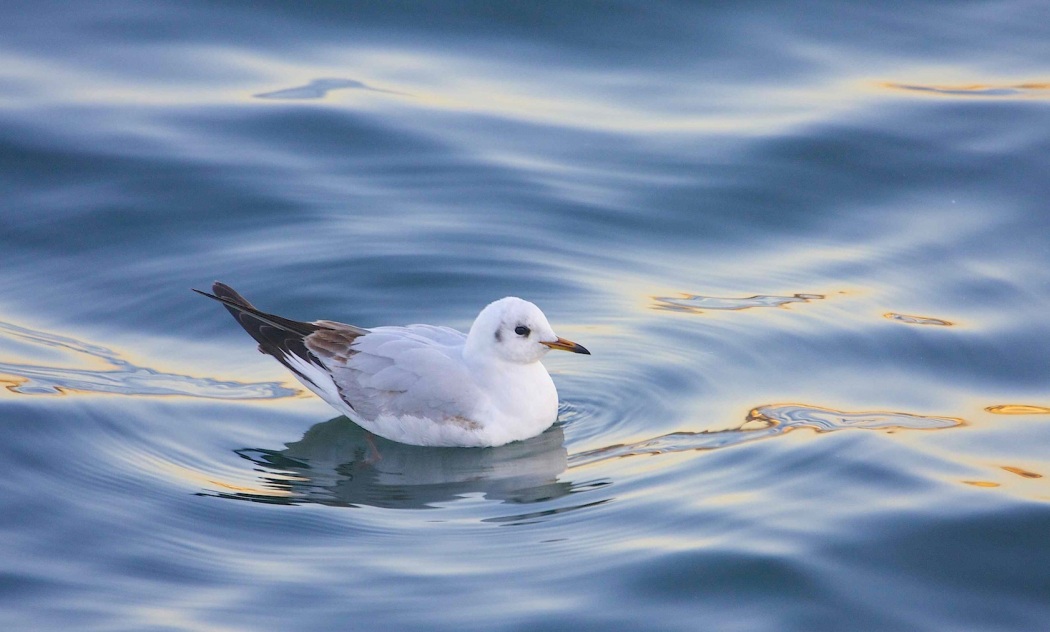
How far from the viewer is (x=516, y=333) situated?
8.18 meters

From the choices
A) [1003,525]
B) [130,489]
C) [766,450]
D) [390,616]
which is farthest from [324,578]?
[1003,525]

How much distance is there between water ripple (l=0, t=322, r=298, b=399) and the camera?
8.49 metres

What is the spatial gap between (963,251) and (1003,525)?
3.62m

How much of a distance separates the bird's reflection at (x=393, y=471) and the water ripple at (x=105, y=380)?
0.61 m

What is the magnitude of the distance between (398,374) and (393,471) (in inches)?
23.7

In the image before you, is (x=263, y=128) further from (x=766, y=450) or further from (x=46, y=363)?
(x=766, y=450)

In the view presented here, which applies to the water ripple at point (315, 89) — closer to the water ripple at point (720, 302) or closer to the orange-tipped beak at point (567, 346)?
the water ripple at point (720, 302)

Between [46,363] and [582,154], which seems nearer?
[46,363]

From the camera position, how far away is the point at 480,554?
6762mm

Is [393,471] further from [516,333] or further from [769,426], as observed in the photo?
[769,426]

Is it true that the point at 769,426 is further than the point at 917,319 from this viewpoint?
No

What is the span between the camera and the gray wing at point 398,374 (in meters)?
8.13

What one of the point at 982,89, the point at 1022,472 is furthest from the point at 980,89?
the point at 1022,472

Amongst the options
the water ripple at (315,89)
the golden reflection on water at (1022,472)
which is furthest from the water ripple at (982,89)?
the golden reflection on water at (1022,472)
